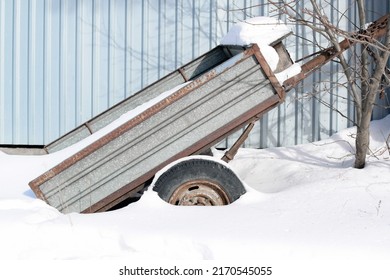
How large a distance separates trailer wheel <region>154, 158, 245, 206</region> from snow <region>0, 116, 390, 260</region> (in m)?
0.12

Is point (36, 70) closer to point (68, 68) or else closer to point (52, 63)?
point (52, 63)

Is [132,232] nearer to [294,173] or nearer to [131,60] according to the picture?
[294,173]

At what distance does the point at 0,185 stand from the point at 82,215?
168 cm

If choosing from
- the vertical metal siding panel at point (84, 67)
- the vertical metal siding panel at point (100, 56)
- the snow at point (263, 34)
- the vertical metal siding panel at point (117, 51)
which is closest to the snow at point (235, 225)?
the snow at point (263, 34)

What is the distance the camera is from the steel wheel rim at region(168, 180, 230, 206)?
6480mm

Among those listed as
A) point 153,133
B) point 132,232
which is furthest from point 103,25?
point 132,232

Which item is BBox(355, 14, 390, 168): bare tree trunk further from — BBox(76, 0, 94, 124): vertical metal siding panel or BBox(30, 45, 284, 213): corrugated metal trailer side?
BBox(76, 0, 94, 124): vertical metal siding panel

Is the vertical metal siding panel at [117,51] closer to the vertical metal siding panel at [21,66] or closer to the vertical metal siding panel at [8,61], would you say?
the vertical metal siding panel at [21,66]

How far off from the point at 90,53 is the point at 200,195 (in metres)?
3.15

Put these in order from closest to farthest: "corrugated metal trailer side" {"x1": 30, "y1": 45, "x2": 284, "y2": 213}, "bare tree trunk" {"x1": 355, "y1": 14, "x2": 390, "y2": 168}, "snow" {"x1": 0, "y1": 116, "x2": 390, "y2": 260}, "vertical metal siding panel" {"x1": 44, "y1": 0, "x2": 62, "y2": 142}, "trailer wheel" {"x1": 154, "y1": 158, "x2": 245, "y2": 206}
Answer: "snow" {"x1": 0, "y1": 116, "x2": 390, "y2": 260}, "corrugated metal trailer side" {"x1": 30, "y1": 45, "x2": 284, "y2": 213}, "trailer wheel" {"x1": 154, "y1": 158, "x2": 245, "y2": 206}, "bare tree trunk" {"x1": 355, "y1": 14, "x2": 390, "y2": 168}, "vertical metal siding panel" {"x1": 44, "y1": 0, "x2": 62, "y2": 142}

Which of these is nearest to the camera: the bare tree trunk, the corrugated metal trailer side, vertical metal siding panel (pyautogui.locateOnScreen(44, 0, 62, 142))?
the corrugated metal trailer side

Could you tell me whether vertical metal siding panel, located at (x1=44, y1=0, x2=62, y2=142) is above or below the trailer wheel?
above

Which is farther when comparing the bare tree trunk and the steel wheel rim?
the bare tree trunk

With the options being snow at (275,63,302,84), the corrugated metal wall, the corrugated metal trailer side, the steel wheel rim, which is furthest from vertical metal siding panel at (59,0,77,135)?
snow at (275,63,302,84)
